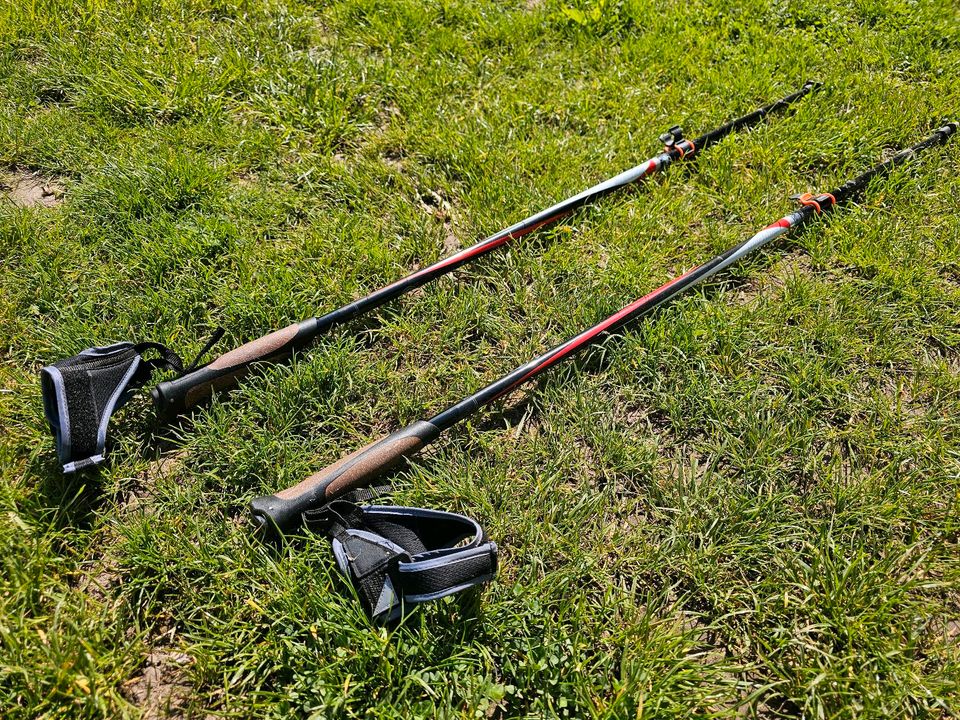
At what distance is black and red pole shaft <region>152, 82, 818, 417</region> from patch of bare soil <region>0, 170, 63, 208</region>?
176cm

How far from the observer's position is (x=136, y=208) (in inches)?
146

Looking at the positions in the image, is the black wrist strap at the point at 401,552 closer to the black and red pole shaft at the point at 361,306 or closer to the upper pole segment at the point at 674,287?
the upper pole segment at the point at 674,287

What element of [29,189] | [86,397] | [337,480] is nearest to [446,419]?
[337,480]

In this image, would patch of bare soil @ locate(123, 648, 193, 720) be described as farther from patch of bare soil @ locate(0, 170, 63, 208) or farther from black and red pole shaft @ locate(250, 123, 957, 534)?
patch of bare soil @ locate(0, 170, 63, 208)

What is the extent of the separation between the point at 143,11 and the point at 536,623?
494cm

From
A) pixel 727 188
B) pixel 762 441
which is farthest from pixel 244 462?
pixel 727 188

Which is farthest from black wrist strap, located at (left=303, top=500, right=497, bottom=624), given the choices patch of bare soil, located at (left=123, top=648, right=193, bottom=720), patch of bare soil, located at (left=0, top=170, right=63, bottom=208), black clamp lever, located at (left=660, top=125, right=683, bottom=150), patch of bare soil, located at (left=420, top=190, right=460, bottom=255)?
black clamp lever, located at (left=660, top=125, right=683, bottom=150)

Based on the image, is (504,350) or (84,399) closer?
(84,399)

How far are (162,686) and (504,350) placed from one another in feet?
6.32

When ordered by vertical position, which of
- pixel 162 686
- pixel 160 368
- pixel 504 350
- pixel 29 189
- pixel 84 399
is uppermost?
pixel 29 189

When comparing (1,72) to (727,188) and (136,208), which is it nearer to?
(136,208)

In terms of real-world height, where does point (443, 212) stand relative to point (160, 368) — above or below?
above

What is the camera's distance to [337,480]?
8.18 ft

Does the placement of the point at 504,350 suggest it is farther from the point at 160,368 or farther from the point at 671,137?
the point at 671,137
